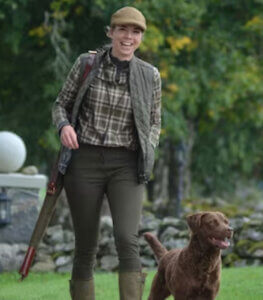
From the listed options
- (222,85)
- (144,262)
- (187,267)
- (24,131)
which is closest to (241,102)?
(222,85)

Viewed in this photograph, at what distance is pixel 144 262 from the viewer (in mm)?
12188

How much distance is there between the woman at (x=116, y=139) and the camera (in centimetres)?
596

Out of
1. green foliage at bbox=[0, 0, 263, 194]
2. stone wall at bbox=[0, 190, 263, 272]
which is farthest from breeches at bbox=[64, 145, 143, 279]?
green foliage at bbox=[0, 0, 263, 194]

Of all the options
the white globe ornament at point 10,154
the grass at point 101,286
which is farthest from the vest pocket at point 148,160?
the white globe ornament at point 10,154

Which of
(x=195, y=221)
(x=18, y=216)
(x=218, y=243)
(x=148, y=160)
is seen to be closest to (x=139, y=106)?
(x=148, y=160)

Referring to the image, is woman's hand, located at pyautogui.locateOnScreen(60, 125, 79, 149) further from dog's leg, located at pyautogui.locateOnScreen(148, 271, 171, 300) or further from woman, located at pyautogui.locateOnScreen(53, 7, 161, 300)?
dog's leg, located at pyautogui.locateOnScreen(148, 271, 171, 300)

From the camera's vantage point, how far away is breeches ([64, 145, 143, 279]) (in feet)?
19.5

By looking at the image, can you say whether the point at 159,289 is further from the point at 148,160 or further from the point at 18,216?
the point at 18,216

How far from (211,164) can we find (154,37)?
343 inches

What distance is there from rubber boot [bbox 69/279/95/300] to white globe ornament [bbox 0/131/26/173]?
5.87 metres

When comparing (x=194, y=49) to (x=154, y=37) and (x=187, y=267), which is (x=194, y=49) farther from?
(x=187, y=267)

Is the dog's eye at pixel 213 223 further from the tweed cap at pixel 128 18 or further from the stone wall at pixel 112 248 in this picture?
the stone wall at pixel 112 248

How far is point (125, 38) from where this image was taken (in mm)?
5934

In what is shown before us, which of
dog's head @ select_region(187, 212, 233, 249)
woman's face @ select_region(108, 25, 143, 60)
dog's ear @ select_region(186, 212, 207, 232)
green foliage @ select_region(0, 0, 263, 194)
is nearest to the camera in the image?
woman's face @ select_region(108, 25, 143, 60)
